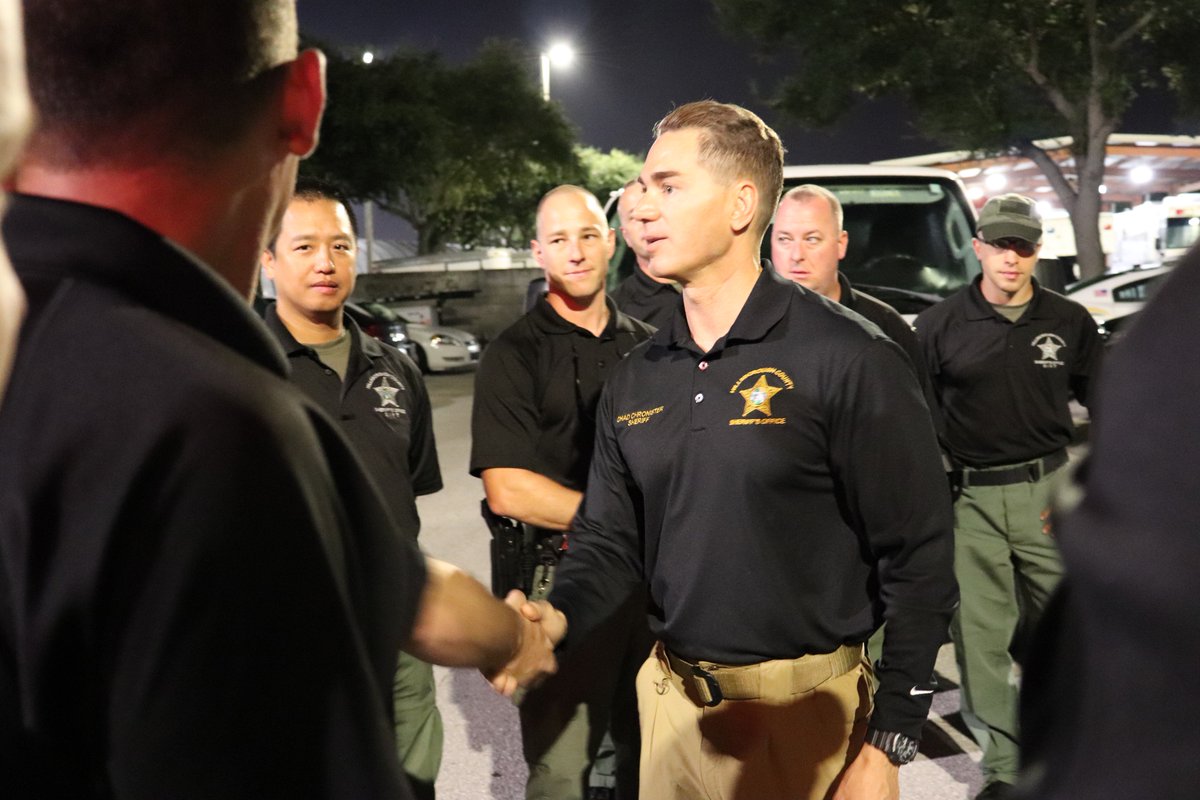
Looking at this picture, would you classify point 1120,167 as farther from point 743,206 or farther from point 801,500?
point 801,500

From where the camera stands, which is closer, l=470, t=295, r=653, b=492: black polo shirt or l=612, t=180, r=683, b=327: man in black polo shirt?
l=470, t=295, r=653, b=492: black polo shirt

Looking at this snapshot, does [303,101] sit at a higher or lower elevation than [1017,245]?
higher

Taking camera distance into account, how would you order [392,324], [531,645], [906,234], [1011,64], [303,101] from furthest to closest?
[1011,64]
[392,324]
[906,234]
[531,645]
[303,101]

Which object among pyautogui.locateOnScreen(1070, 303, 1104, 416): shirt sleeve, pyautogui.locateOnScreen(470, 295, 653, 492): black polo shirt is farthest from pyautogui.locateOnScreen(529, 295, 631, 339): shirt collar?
pyautogui.locateOnScreen(1070, 303, 1104, 416): shirt sleeve

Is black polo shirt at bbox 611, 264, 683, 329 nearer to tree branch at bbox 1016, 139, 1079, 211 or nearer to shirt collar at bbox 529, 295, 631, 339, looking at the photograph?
shirt collar at bbox 529, 295, 631, 339

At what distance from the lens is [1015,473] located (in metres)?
4.98

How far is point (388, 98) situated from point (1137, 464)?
33.7 metres

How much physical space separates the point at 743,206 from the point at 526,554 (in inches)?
71.0

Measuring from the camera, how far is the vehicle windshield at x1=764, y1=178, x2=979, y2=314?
7.17 meters

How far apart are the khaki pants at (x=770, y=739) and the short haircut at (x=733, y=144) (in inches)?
49.3

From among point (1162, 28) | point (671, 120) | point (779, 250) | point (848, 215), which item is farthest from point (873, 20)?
point (671, 120)

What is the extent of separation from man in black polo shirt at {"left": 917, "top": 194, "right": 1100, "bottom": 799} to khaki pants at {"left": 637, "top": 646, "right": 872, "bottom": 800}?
200cm

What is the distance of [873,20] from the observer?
2520 cm

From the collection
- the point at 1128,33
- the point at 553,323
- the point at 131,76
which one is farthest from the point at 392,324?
the point at 131,76
